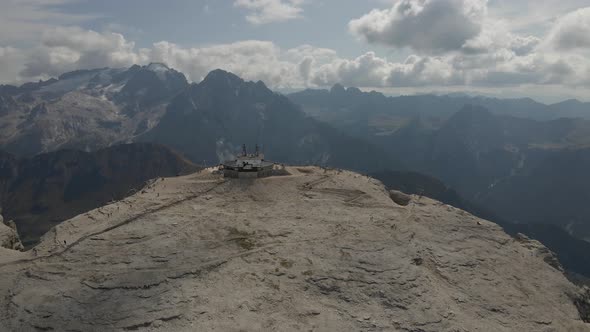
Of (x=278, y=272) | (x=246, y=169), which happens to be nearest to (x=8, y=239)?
(x=246, y=169)

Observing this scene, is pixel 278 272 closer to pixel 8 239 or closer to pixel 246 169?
pixel 246 169

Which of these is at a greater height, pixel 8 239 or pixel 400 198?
pixel 400 198

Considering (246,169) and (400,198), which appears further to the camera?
(400,198)

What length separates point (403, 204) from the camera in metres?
71.9

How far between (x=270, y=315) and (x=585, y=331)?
114 feet

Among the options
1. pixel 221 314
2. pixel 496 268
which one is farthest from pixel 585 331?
pixel 221 314

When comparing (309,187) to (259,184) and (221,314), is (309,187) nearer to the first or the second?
(259,184)

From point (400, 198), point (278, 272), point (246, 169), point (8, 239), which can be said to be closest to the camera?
point (278, 272)

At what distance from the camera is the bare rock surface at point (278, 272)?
40312 mm

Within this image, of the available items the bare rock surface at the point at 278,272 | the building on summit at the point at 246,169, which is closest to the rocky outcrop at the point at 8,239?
the bare rock surface at the point at 278,272

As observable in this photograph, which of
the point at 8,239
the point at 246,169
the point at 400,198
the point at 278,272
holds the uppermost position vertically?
the point at 246,169

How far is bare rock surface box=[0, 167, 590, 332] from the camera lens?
40312 millimetres

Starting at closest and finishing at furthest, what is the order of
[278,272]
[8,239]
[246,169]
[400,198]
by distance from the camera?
[278,272]
[8,239]
[246,169]
[400,198]

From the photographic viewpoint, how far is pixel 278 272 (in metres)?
46.0
